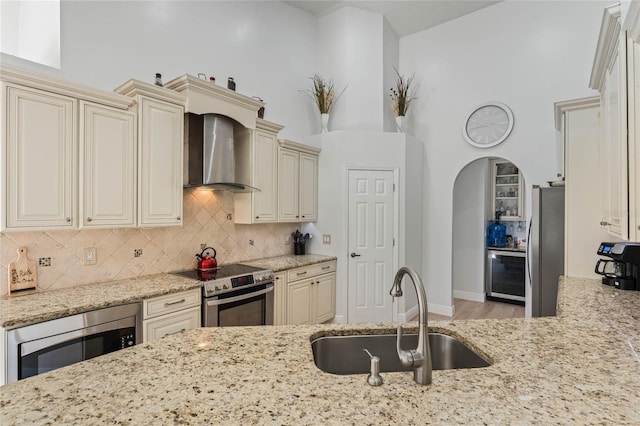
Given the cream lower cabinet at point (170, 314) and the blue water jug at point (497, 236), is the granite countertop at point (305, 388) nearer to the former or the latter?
the cream lower cabinet at point (170, 314)

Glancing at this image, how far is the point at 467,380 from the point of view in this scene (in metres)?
1.07

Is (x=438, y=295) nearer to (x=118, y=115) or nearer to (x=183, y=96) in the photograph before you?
(x=183, y=96)

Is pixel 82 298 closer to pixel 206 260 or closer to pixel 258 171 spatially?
pixel 206 260

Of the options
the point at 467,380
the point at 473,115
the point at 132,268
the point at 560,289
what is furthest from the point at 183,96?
the point at 473,115

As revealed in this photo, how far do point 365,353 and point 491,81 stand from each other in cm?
426

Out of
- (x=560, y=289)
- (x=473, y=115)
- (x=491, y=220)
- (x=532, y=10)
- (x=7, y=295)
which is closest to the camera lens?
(x=7, y=295)

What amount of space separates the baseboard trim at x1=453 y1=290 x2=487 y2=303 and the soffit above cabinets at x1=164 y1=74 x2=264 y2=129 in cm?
431

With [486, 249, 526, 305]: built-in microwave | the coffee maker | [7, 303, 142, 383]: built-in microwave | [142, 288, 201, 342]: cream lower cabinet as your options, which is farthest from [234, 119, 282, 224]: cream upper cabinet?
[486, 249, 526, 305]: built-in microwave

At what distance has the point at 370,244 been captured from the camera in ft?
14.3

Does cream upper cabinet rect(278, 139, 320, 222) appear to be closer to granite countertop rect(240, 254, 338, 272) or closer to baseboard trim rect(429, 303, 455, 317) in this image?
granite countertop rect(240, 254, 338, 272)

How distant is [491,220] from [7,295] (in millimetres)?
6058

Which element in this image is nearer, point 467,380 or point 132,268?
point 467,380

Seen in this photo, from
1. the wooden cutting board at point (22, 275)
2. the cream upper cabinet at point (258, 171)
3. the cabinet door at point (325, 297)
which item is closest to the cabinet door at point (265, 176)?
the cream upper cabinet at point (258, 171)

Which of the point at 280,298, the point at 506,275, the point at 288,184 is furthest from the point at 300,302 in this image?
the point at 506,275
